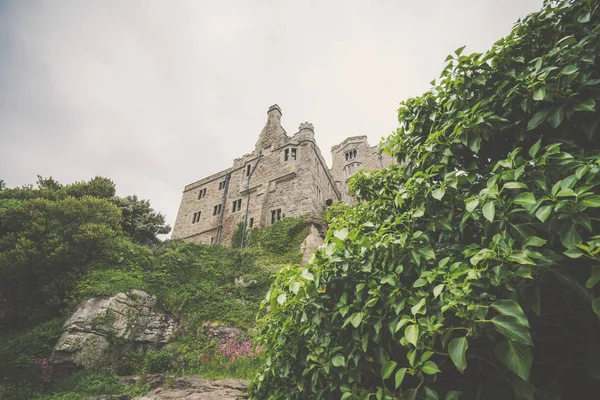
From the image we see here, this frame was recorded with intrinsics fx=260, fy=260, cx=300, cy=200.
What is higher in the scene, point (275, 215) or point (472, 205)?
point (275, 215)

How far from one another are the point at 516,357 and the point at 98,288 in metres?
14.4

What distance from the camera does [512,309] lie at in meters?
1.56

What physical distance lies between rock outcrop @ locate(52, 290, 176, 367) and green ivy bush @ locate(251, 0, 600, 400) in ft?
32.8

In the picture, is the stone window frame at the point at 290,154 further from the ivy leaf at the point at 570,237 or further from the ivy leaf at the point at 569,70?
the ivy leaf at the point at 570,237

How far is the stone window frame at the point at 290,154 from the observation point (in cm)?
2335

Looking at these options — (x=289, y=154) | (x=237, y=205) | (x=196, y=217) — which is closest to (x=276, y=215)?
(x=237, y=205)

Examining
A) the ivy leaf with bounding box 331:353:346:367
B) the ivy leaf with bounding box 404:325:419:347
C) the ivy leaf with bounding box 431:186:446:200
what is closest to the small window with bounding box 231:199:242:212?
the ivy leaf with bounding box 331:353:346:367

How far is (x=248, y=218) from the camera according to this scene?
22.0 metres

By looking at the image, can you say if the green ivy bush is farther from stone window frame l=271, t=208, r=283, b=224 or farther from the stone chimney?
the stone chimney

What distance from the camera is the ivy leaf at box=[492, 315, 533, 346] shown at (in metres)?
1.46

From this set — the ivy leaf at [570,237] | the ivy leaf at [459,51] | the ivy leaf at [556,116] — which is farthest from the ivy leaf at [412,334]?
the ivy leaf at [459,51]

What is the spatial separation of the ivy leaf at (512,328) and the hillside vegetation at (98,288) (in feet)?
29.9

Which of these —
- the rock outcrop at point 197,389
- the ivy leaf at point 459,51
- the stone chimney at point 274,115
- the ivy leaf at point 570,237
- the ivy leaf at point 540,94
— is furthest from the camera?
the stone chimney at point 274,115

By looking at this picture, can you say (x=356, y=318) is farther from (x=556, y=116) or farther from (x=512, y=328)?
(x=556, y=116)
